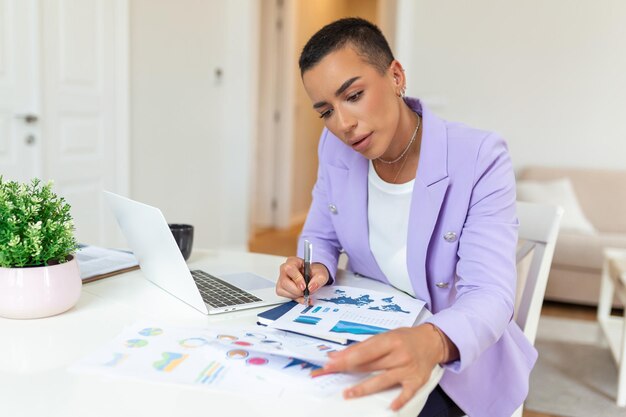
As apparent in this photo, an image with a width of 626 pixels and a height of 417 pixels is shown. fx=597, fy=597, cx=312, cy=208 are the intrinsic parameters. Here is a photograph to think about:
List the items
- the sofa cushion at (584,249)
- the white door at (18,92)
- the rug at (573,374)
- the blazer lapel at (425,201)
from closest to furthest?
1. the blazer lapel at (425,201)
2. the rug at (573,374)
3. the white door at (18,92)
4. the sofa cushion at (584,249)

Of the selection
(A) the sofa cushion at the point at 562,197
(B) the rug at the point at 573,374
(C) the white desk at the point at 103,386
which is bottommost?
(B) the rug at the point at 573,374

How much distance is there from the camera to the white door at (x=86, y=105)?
296 centimetres

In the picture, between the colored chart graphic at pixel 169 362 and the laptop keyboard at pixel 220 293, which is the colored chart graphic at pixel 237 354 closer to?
the colored chart graphic at pixel 169 362

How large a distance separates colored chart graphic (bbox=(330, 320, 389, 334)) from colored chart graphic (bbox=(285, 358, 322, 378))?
4.4 inches

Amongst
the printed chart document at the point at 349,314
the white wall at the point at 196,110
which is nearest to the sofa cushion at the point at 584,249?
the white wall at the point at 196,110

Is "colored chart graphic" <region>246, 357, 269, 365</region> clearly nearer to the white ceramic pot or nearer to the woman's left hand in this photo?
the woman's left hand

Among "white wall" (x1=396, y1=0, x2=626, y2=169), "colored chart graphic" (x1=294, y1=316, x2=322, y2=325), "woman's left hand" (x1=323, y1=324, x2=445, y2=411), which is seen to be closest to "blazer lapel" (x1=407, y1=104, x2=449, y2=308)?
"colored chart graphic" (x1=294, y1=316, x2=322, y2=325)

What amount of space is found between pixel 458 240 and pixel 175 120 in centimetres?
307

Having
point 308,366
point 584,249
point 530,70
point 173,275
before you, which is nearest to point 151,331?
point 173,275

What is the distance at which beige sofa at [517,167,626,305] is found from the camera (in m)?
3.65

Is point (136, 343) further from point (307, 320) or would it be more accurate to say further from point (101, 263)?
point (101, 263)

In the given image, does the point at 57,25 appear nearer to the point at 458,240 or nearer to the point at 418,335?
the point at 458,240

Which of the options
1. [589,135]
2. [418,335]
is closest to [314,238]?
[418,335]

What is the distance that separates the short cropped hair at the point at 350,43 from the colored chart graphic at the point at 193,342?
0.55 metres
